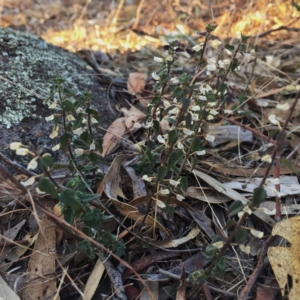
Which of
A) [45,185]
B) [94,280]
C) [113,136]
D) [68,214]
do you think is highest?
[45,185]

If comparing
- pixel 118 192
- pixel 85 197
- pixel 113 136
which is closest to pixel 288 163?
pixel 85 197

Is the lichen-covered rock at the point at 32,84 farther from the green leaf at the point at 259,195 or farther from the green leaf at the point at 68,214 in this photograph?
the green leaf at the point at 259,195

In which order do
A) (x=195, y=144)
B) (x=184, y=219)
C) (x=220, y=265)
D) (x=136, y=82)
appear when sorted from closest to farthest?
1. (x=220, y=265)
2. (x=195, y=144)
3. (x=184, y=219)
4. (x=136, y=82)

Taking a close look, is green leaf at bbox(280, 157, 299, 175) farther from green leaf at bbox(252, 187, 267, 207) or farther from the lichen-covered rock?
the lichen-covered rock

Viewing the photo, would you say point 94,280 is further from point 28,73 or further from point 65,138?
point 28,73

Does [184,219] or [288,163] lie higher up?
[288,163]

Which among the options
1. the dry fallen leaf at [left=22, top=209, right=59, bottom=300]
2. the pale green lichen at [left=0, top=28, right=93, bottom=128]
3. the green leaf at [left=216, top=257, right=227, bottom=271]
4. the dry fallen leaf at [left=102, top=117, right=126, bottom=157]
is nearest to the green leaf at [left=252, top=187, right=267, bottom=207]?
the green leaf at [left=216, top=257, right=227, bottom=271]
